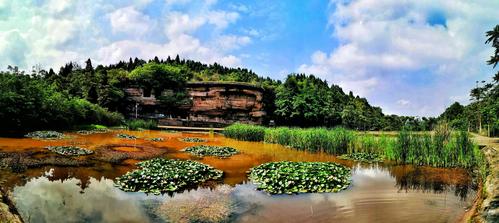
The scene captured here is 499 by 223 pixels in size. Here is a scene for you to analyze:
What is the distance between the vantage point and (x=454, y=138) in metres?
13.8

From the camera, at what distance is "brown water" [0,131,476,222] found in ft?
22.2

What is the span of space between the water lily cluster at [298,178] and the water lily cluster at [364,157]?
3.41 metres

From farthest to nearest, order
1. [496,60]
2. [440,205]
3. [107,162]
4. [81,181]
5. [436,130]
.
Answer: [496,60], [436,130], [107,162], [81,181], [440,205]

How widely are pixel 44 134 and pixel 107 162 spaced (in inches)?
366

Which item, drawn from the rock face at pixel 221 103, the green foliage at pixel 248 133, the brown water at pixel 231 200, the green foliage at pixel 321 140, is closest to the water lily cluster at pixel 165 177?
the brown water at pixel 231 200

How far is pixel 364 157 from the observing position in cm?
1543

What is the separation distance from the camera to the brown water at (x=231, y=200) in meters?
6.77

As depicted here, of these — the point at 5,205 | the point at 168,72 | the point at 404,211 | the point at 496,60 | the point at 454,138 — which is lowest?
the point at 404,211

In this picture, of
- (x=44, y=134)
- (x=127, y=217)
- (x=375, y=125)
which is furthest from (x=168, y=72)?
(x=127, y=217)

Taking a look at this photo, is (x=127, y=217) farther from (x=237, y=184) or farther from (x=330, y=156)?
(x=330, y=156)

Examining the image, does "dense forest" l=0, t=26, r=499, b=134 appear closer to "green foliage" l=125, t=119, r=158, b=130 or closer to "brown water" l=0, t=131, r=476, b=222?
"green foliage" l=125, t=119, r=158, b=130

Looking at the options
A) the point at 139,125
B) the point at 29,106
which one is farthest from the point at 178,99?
the point at 29,106

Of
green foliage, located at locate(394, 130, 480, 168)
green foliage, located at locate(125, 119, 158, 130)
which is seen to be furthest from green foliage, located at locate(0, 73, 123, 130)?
green foliage, located at locate(394, 130, 480, 168)

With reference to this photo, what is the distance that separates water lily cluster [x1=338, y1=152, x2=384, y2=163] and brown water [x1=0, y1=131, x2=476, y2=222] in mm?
3252
